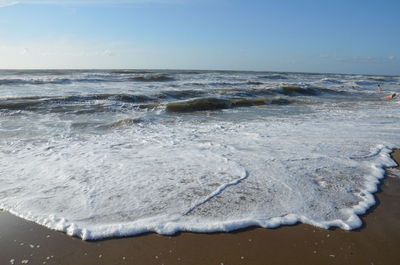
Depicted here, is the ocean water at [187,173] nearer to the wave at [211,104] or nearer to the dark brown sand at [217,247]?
the dark brown sand at [217,247]

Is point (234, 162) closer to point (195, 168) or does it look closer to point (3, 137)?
point (195, 168)

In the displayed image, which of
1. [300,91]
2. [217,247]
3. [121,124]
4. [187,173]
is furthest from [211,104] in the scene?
[217,247]

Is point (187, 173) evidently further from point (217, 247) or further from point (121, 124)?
point (121, 124)

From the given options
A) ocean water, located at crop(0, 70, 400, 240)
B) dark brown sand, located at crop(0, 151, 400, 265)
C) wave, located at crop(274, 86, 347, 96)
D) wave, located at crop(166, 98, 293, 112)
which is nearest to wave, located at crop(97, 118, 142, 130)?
ocean water, located at crop(0, 70, 400, 240)

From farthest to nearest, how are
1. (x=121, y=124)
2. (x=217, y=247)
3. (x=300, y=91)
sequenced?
(x=300, y=91) < (x=121, y=124) < (x=217, y=247)

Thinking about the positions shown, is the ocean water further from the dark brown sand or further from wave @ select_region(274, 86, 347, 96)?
wave @ select_region(274, 86, 347, 96)

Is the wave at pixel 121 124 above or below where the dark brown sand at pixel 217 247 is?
below

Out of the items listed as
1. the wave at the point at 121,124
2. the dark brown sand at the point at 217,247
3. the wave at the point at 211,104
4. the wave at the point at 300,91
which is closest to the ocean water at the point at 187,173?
the wave at the point at 121,124

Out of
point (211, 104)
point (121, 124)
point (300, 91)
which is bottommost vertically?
point (300, 91)

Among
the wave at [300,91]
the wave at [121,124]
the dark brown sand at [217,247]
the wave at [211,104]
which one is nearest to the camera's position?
the dark brown sand at [217,247]

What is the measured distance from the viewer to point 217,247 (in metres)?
2.78

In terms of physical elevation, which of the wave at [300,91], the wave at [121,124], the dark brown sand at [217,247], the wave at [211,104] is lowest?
the wave at [300,91]

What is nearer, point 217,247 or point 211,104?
point 217,247

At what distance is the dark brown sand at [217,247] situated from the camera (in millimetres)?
2607
